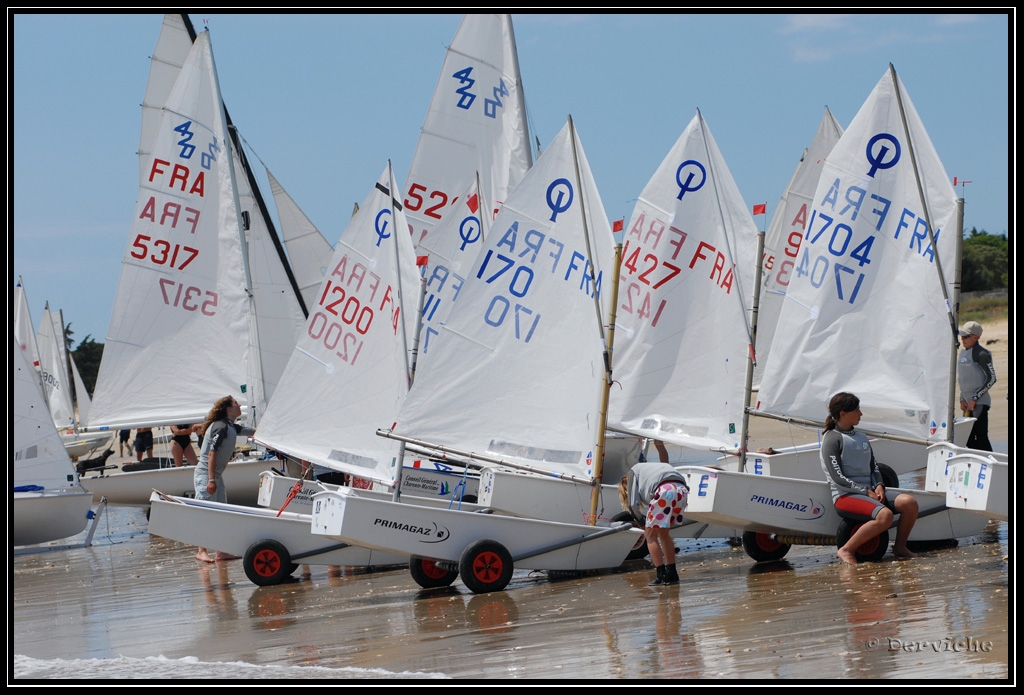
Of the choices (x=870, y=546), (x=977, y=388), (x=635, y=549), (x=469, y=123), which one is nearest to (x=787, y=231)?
(x=469, y=123)

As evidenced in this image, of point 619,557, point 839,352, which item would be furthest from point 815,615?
point 839,352

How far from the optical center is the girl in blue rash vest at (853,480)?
8.48m

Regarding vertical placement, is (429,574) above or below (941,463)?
below

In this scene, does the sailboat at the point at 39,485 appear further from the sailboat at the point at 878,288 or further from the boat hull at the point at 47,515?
the sailboat at the point at 878,288

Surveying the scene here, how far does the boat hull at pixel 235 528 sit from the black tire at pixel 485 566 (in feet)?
3.45

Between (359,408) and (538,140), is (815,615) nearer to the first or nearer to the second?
(359,408)

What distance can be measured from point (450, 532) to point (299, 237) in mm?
11784

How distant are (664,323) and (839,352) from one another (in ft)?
6.73

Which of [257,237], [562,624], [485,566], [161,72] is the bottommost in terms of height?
[562,624]

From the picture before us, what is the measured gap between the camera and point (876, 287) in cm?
1038

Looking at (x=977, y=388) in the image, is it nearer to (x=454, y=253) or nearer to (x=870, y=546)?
(x=870, y=546)

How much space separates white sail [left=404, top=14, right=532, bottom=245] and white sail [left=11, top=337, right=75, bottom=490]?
6.02m

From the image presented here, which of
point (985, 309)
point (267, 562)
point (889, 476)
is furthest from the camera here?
point (985, 309)

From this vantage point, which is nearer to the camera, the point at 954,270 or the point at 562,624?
the point at 562,624
